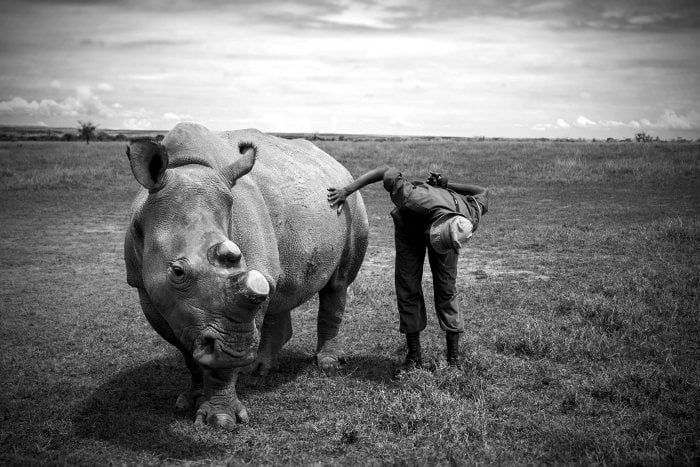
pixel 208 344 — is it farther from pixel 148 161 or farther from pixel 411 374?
pixel 411 374

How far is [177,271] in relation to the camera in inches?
152

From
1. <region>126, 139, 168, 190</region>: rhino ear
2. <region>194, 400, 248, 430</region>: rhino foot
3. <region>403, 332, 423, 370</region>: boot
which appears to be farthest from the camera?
<region>403, 332, 423, 370</region>: boot

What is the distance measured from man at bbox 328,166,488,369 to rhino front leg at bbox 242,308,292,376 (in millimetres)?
1271

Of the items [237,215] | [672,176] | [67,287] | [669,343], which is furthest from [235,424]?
[672,176]

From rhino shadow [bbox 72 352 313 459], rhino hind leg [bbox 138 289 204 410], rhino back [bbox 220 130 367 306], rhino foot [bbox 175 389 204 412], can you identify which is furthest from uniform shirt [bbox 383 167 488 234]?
rhino foot [bbox 175 389 204 412]

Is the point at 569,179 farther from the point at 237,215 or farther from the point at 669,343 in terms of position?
the point at 237,215

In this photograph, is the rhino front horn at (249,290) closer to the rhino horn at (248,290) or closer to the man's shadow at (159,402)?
the rhino horn at (248,290)

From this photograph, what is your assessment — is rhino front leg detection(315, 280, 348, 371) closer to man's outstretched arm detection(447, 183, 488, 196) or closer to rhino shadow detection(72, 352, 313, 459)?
rhino shadow detection(72, 352, 313, 459)

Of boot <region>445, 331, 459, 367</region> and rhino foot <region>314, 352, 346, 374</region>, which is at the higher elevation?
boot <region>445, 331, 459, 367</region>

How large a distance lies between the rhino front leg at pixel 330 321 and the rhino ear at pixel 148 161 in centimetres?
279

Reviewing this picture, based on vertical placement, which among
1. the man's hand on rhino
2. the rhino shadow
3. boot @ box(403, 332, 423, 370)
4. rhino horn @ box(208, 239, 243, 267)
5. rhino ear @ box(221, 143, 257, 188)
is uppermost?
rhino ear @ box(221, 143, 257, 188)

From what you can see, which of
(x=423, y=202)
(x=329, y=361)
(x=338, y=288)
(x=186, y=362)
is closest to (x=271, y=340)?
(x=329, y=361)

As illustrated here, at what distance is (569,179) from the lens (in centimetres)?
2341

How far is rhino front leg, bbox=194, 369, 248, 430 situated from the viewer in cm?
470
